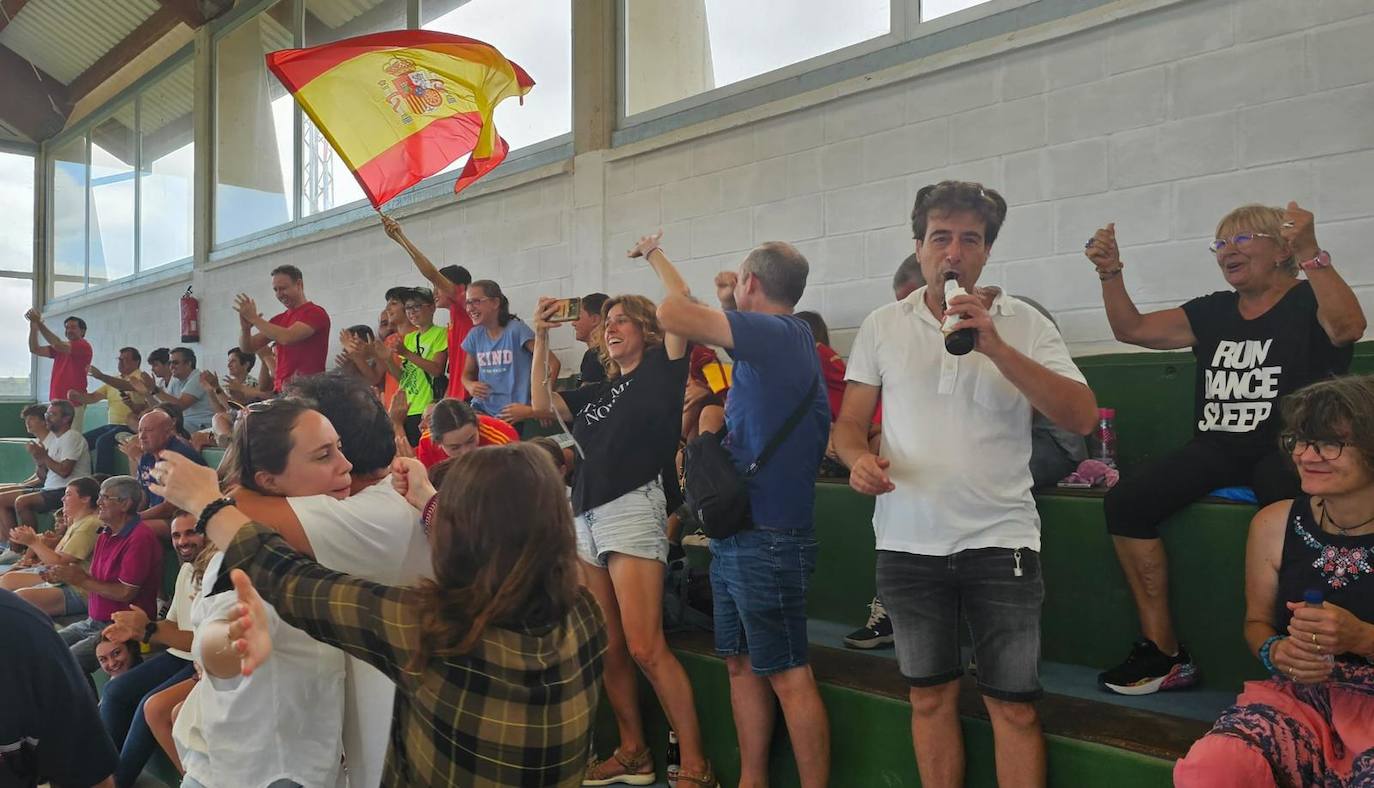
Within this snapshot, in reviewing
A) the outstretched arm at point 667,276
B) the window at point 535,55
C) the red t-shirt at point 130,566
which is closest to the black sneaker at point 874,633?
the outstretched arm at point 667,276

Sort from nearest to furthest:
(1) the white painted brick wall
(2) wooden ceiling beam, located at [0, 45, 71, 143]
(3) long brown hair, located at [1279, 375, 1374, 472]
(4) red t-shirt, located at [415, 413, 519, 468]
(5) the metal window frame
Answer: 1. (3) long brown hair, located at [1279, 375, 1374, 472]
2. (1) the white painted brick wall
3. (4) red t-shirt, located at [415, 413, 519, 468]
4. (5) the metal window frame
5. (2) wooden ceiling beam, located at [0, 45, 71, 143]

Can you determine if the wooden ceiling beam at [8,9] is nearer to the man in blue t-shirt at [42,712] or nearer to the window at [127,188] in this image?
the window at [127,188]

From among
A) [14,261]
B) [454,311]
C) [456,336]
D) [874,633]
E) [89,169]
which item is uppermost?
[89,169]

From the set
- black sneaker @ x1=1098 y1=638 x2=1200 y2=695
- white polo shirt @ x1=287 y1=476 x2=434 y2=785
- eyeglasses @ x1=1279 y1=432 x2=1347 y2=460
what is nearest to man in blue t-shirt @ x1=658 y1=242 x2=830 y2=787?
black sneaker @ x1=1098 y1=638 x2=1200 y2=695

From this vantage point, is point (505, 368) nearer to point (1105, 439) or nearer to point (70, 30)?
point (1105, 439)

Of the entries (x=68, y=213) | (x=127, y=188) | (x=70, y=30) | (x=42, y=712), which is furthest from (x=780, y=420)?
(x=68, y=213)

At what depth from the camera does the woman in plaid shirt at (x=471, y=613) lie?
1.21m

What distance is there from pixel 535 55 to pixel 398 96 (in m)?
1.83

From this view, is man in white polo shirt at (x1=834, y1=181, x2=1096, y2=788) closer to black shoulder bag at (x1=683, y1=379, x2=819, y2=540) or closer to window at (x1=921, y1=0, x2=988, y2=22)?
black shoulder bag at (x1=683, y1=379, x2=819, y2=540)

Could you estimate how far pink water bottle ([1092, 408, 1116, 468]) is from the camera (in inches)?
107

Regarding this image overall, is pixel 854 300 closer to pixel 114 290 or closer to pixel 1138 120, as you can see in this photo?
pixel 1138 120

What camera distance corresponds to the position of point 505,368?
420cm

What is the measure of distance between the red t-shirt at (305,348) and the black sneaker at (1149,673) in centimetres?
482

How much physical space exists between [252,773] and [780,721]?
123cm
